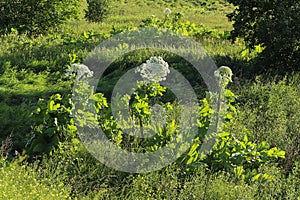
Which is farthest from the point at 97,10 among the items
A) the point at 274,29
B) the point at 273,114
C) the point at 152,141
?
the point at 152,141

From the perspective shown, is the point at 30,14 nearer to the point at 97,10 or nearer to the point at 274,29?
the point at 274,29

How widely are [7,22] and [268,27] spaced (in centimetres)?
761

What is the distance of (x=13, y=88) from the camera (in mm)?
7773

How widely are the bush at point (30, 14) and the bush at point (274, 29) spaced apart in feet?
18.9

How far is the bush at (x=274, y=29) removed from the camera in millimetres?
8625

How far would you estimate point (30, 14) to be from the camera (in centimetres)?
1291

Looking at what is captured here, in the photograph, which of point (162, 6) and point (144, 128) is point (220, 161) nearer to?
point (144, 128)

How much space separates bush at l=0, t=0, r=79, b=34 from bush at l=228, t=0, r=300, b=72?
576 centimetres

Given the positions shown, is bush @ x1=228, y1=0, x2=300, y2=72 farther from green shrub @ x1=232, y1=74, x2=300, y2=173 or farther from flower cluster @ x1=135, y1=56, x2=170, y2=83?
flower cluster @ x1=135, y1=56, x2=170, y2=83

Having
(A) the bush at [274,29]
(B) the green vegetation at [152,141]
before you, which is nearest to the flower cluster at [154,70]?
(B) the green vegetation at [152,141]

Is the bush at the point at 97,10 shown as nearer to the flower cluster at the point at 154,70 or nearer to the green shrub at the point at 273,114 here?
the green shrub at the point at 273,114

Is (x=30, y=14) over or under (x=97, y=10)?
over

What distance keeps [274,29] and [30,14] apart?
7.22 meters

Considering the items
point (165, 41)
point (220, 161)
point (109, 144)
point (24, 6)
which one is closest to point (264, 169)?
point (220, 161)
